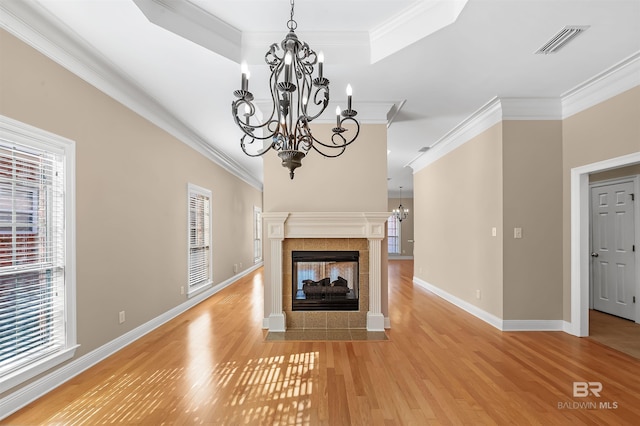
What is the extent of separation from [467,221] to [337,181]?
2235mm

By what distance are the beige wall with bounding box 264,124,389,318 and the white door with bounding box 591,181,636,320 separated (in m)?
3.36

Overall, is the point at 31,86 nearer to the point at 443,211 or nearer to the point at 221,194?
the point at 221,194

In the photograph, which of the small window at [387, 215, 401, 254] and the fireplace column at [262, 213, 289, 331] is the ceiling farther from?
the small window at [387, 215, 401, 254]

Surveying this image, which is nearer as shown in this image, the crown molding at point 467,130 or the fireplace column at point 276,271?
the fireplace column at point 276,271

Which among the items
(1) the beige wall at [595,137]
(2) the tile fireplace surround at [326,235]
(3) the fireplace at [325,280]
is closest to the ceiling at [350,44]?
(1) the beige wall at [595,137]

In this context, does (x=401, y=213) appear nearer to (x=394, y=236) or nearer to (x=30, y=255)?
(x=394, y=236)

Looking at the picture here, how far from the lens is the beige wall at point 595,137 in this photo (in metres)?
3.03

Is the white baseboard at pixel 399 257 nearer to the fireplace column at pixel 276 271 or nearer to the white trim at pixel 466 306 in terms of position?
the white trim at pixel 466 306

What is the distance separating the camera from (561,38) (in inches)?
101

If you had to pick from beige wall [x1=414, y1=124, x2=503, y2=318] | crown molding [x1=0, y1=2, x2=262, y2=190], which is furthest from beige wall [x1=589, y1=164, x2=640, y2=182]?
crown molding [x1=0, y1=2, x2=262, y2=190]

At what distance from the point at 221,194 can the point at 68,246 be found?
4038 millimetres

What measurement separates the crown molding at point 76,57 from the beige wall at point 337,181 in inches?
60.5

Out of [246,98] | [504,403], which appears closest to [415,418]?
[504,403]

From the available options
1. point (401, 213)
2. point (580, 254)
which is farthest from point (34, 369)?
point (401, 213)
